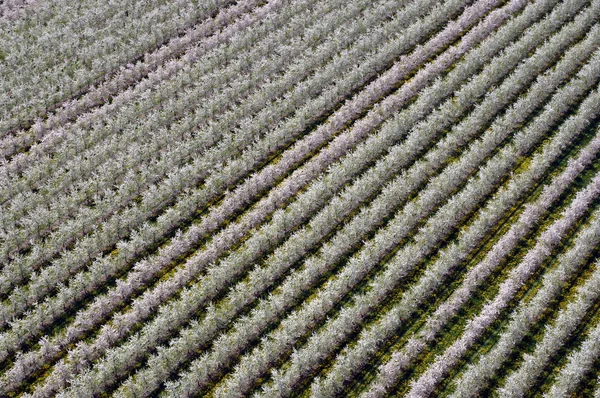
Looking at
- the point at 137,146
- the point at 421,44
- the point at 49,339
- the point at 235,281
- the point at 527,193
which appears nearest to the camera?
the point at 49,339

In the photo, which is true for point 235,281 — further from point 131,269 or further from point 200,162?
point 200,162

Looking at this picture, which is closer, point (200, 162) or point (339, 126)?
point (200, 162)

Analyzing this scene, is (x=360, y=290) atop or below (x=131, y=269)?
atop

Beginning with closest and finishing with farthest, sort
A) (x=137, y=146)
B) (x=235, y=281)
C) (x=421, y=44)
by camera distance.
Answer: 1. (x=235, y=281)
2. (x=137, y=146)
3. (x=421, y=44)

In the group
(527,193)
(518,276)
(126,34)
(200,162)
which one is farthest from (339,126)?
(126,34)

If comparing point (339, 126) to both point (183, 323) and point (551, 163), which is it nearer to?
point (551, 163)

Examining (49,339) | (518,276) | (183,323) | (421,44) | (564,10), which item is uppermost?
(564,10)
